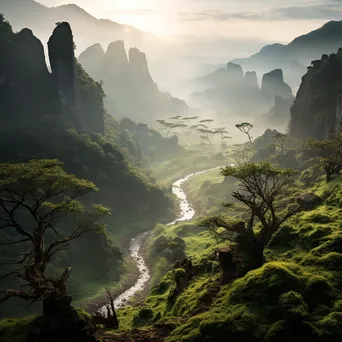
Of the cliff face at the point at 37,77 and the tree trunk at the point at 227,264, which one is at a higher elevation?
the cliff face at the point at 37,77

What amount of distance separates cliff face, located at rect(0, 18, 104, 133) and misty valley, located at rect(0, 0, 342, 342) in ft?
1.46

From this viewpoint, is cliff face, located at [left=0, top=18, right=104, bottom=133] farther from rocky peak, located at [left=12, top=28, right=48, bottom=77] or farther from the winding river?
the winding river

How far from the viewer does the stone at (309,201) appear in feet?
181

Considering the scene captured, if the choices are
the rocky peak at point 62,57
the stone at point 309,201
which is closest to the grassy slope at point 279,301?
the stone at point 309,201

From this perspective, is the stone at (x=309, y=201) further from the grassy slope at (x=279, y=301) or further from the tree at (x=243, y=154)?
the tree at (x=243, y=154)

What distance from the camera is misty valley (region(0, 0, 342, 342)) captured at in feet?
91.1

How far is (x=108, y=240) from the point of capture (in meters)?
87.3

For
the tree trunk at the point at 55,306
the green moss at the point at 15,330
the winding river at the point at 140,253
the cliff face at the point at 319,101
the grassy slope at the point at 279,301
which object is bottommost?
the winding river at the point at 140,253

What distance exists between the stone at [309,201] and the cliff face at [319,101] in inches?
2384

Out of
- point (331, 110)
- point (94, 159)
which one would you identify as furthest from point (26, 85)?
point (331, 110)

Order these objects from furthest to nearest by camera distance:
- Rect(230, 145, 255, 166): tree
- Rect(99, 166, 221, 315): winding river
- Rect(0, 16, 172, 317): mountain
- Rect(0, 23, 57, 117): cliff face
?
Rect(230, 145, 255, 166): tree → Rect(0, 23, 57, 117): cliff face → Rect(0, 16, 172, 317): mountain → Rect(99, 166, 221, 315): winding river

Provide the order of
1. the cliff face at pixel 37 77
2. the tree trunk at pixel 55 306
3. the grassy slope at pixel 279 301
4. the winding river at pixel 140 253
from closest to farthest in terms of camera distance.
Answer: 1. the grassy slope at pixel 279 301
2. the tree trunk at pixel 55 306
3. the winding river at pixel 140 253
4. the cliff face at pixel 37 77

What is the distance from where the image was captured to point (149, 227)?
111438 millimetres

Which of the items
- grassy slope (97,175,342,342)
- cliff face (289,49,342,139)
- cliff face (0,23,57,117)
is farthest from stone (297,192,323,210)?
cliff face (0,23,57,117)
